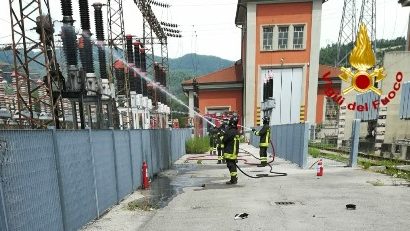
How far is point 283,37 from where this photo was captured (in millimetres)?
29328

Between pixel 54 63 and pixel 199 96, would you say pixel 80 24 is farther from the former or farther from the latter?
pixel 199 96

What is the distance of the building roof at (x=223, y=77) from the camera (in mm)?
32562

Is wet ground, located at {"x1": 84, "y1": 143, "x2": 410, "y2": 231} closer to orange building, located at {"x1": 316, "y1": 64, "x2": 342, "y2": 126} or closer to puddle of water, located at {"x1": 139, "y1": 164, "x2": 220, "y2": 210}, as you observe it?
puddle of water, located at {"x1": 139, "y1": 164, "x2": 220, "y2": 210}

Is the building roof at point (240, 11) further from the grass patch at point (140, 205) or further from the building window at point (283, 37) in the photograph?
the grass patch at point (140, 205)

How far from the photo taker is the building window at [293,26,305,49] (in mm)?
29116

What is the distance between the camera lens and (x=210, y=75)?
34.1m

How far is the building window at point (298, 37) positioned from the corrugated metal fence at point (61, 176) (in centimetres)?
2512

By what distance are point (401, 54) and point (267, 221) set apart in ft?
53.0

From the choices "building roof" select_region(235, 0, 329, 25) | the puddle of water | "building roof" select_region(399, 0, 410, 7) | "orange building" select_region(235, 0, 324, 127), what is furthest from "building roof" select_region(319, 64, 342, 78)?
the puddle of water

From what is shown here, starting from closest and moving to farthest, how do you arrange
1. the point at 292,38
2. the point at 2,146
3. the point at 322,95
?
1. the point at 2,146
2. the point at 292,38
3. the point at 322,95

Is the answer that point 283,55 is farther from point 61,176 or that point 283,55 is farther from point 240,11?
point 61,176

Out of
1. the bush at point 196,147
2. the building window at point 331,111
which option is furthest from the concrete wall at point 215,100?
the bush at point 196,147

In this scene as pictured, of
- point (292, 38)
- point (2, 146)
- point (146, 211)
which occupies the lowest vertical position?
point (146, 211)

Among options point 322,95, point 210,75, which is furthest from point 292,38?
point 210,75
